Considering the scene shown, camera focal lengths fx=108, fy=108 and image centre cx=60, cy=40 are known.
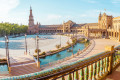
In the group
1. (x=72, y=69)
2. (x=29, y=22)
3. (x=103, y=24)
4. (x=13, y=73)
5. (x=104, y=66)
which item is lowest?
(x=13, y=73)

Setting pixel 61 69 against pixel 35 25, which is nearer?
pixel 61 69

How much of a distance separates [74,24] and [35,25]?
3533cm

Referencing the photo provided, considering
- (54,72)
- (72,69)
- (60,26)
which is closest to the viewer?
(54,72)

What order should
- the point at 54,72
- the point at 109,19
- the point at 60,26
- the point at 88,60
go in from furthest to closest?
1. the point at 60,26
2. the point at 109,19
3. the point at 88,60
4. the point at 54,72

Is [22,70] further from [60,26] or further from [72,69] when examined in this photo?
[60,26]

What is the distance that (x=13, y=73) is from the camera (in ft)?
44.4

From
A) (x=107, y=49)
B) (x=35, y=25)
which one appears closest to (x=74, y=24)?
(x=35, y=25)

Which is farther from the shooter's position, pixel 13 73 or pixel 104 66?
pixel 13 73

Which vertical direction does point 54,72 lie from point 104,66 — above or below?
above

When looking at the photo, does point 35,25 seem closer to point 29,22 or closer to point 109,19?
point 29,22

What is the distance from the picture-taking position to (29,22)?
324 feet

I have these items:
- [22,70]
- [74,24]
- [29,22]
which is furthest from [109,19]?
[29,22]

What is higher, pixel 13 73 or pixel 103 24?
pixel 103 24

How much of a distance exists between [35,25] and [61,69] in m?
99.4
